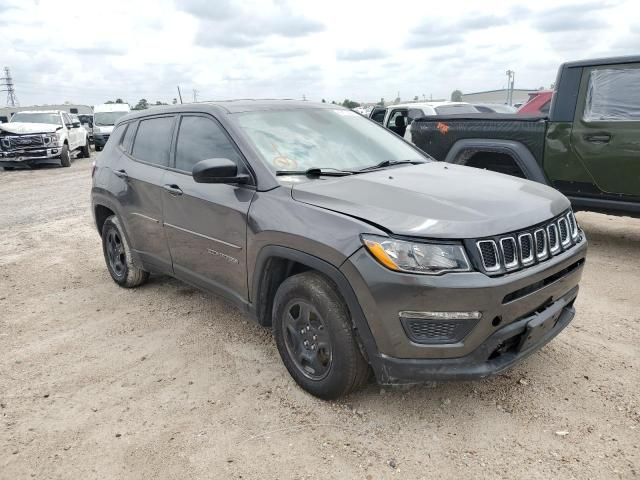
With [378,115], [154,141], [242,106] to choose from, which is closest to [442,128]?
[242,106]

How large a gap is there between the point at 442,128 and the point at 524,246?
404 centimetres

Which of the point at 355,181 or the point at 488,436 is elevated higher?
the point at 355,181

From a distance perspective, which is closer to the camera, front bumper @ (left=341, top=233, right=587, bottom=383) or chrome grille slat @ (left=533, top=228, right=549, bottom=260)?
front bumper @ (left=341, top=233, right=587, bottom=383)

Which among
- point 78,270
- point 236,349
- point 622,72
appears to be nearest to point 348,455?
point 236,349

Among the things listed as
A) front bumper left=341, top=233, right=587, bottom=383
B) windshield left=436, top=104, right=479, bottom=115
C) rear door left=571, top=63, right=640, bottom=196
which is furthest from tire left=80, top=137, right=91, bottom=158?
front bumper left=341, top=233, right=587, bottom=383

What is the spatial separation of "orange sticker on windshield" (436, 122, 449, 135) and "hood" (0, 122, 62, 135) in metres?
13.7

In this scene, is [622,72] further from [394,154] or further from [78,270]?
[78,270]

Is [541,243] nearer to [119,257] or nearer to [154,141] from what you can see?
[154,141]

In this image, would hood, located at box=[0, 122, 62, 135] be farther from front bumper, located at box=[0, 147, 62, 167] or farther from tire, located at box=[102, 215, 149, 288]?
tire, located at box=[102, 215, 149, 288]

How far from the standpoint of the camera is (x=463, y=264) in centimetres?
249

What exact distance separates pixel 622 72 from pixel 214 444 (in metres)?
5.14

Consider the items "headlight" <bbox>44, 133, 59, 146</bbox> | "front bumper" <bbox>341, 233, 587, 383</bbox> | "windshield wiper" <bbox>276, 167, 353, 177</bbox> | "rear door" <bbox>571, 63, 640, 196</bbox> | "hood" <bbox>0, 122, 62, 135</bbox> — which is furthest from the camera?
"headlight" <bbox>44, 133, 59, 146</bbox>

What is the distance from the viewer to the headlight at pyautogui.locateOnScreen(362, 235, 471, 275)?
2.49m

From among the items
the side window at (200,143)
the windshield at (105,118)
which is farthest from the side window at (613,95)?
the windshield at (105,118)
